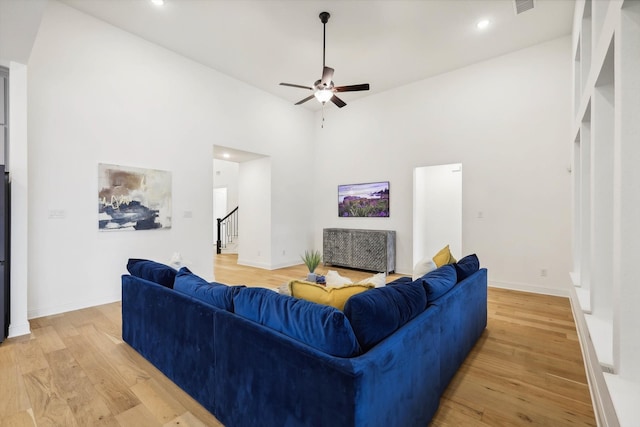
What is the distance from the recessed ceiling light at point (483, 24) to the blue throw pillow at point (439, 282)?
3579 millimetres

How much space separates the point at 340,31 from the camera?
4.16 meters

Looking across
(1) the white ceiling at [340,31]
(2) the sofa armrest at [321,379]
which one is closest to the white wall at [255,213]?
(1) the white ceiling at [340,31]

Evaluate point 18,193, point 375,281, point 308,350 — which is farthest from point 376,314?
point 18,193

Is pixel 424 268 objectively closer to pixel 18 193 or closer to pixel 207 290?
pixel 207 290

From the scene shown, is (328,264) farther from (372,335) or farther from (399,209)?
(372,335)

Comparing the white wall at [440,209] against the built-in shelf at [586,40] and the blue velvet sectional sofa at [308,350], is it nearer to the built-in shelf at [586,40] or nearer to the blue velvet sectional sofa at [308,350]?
the built-in shelf at [586,40]

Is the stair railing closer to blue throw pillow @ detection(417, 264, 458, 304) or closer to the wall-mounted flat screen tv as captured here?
the wall-mounted flat screen tv

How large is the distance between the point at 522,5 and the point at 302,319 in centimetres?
457

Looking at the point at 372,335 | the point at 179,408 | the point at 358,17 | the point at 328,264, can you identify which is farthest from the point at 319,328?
the point at 328,264

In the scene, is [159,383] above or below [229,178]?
below

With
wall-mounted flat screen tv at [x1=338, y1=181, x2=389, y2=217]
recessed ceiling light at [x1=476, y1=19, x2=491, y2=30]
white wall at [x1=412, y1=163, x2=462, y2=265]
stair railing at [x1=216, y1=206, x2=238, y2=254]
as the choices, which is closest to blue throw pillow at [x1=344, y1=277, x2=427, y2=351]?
recessed ceiling light at [x1=476, y1=19, x2=491, y2=30]

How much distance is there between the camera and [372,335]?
4.27ft

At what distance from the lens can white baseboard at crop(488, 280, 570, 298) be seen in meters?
4.30

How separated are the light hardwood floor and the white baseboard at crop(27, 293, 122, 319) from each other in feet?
0.78
